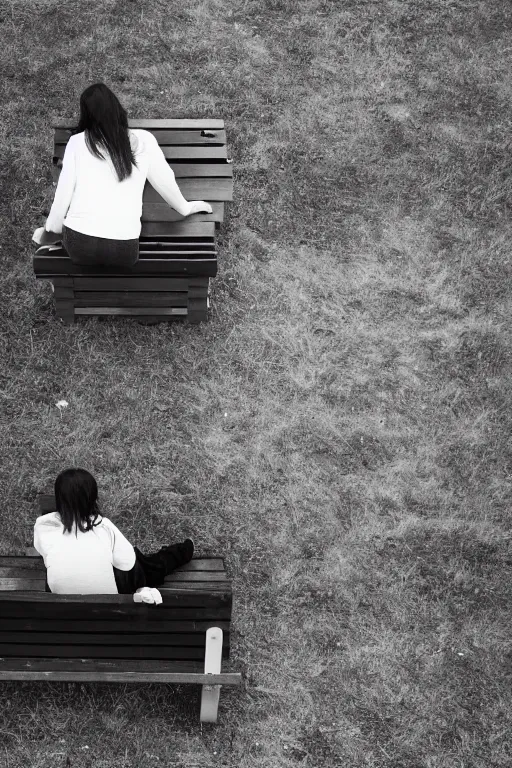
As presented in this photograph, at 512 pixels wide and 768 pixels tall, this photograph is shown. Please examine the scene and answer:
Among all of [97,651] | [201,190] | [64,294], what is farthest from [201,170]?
[97,651]

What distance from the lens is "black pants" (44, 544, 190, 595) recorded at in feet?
13.8

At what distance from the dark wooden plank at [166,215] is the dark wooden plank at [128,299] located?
463mm

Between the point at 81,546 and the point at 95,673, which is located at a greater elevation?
the point at 81,546

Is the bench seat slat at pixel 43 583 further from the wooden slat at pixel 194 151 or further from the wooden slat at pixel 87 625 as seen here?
the wooden slat at pixel 194 151

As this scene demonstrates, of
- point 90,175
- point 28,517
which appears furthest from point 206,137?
point 28,517

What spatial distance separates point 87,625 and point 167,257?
2.22 metres

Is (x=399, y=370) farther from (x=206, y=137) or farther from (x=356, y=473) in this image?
(x=206, y=137)

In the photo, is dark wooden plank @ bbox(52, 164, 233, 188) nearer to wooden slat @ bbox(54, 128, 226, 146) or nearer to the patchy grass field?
wooden slat @ bbox(54, 128, 226, 146)

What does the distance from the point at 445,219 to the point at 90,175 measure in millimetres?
2728

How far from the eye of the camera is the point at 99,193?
4.95 meters

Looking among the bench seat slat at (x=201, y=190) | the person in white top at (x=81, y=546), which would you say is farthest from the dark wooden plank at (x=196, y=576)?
the bench seat slat at (x=201, y=190)

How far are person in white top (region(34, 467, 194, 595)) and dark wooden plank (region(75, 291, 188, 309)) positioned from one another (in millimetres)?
1719

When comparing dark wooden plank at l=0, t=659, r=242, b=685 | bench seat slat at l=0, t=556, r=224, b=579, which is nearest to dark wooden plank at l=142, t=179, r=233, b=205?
bench seat slat at l=0, t=556, r=224, b=579

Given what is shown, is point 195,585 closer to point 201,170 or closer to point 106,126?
point 106,126
